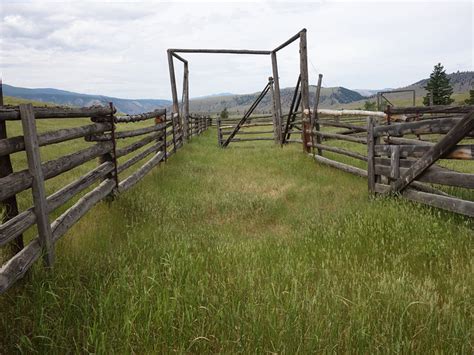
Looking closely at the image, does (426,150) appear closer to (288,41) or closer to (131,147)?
(131,147)

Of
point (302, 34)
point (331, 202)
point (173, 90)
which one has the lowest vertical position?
point (331, 202)

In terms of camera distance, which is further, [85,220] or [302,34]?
[302,34]

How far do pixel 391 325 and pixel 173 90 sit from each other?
1321 centimetres

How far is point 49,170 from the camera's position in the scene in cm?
358

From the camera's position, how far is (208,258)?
3.43 metres

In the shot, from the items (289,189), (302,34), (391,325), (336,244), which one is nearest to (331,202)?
(289,189)

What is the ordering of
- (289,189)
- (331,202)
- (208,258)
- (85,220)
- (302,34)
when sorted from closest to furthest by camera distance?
(208,258)
(85,220)
(331,202)
(289,189)
(302,34)

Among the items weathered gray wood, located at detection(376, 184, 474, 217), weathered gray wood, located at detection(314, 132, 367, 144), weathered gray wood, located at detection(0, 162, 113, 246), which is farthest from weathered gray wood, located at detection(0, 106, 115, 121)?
weathered gray wood, located at detection(314, 132, 367, 144)

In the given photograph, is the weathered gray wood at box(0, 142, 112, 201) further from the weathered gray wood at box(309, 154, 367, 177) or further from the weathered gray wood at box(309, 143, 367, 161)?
the weathered gray wood at box(309, 143, 367, 161)

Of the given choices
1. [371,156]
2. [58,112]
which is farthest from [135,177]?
[371,156]

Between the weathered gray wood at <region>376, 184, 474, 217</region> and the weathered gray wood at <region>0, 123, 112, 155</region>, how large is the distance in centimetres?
446

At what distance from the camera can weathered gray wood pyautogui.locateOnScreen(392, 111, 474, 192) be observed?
3967 millimetres

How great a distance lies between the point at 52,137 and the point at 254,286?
2.55 meters

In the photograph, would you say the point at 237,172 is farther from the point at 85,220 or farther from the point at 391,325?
the point at 391,325
